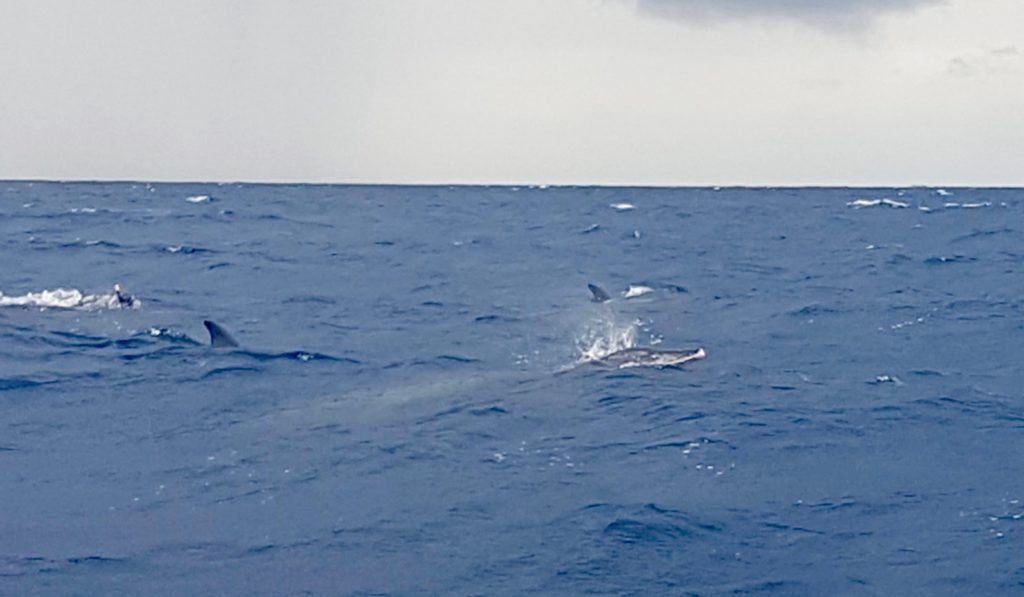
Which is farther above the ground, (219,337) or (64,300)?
(64,300)

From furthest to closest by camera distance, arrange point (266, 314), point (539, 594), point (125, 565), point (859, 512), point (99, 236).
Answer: point (99, 236) < point (266, 314) < point (859, 512) < point (125, 565) < point (539, 594)

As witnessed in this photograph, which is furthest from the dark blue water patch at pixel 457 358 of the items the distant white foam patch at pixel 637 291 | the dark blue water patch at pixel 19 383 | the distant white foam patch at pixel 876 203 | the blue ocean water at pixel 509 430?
the distant white foam patch at pixel 876 203

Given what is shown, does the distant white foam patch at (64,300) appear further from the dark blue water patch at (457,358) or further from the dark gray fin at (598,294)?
the dark gray fin at (598,294)

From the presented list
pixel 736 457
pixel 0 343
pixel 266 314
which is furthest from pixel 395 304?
pixel 736 457

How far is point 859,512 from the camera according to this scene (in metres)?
17.6

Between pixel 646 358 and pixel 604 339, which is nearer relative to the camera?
pixel 646 358

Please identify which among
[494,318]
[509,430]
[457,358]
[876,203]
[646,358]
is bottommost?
[509,430]

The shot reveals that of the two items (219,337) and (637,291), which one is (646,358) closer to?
(219,337)

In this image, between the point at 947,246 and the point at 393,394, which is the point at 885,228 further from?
the point at 393,394

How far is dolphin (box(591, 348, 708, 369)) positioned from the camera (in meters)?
28.0

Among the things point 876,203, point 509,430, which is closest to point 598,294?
point 509,430

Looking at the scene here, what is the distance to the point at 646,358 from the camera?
28.5 metres

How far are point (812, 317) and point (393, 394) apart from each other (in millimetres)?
13574

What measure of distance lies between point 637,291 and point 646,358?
43.1 feet
